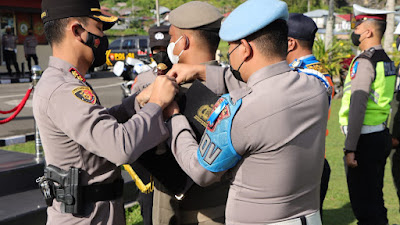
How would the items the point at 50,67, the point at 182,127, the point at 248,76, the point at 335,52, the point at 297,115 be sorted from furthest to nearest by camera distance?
the point at 335,52, the point at 50,67, the point at 182,127, the point at 248,76, the point at 297,115

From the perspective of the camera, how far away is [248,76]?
198 cm

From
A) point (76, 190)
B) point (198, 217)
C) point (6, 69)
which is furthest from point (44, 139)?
point (6, 69)

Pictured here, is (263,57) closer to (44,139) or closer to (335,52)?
(44,139)

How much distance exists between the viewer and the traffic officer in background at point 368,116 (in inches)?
163

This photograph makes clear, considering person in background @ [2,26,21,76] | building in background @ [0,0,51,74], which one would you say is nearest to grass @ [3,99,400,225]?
person in background @ [2,26,21,76]

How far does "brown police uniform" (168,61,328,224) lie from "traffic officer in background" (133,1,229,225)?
0.49 m

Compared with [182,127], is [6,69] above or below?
below

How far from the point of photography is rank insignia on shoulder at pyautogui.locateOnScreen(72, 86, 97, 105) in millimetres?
2080

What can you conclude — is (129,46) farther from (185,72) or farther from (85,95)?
(85,95)

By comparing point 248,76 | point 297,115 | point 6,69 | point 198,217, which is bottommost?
point 6,69

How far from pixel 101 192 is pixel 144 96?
1.75 feet

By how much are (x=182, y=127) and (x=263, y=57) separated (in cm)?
51

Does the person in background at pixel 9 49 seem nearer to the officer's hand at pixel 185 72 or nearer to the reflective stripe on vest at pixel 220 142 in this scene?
the officer's hand at pixel 185 72

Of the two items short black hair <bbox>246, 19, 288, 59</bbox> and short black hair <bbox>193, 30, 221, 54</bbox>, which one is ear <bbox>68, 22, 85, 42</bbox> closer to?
short black hair <bbox>193, 30, 221, 54</bbox>
